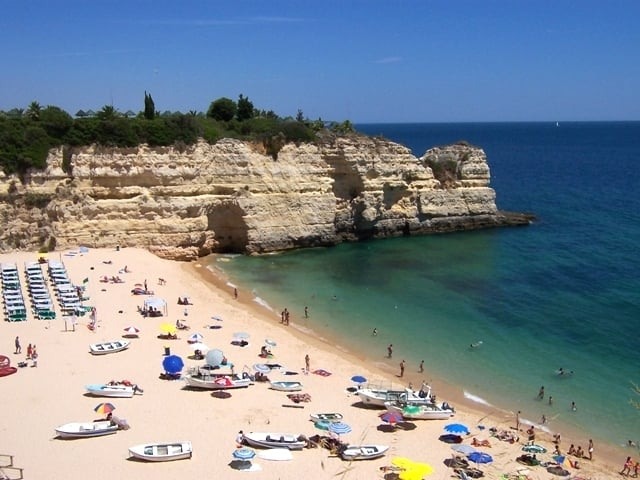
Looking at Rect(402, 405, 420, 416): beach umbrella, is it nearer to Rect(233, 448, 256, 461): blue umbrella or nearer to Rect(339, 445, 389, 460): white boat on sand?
Rect(339, 445, 389, 460): white boat on sand

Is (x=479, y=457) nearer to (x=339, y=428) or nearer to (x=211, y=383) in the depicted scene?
(x=339, y=428)

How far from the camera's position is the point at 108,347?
24844mm

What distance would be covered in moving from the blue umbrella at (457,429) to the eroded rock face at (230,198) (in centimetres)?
2589

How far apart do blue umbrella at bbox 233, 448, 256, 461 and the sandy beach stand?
26 centimetres

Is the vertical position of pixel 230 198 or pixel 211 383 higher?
pixel 230 198

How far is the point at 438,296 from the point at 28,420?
2276 centimetres

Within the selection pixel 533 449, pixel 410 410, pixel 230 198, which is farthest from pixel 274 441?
pixel 230 198

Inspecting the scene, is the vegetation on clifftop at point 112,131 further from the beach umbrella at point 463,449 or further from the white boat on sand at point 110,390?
the beach umbrella at point 463,449

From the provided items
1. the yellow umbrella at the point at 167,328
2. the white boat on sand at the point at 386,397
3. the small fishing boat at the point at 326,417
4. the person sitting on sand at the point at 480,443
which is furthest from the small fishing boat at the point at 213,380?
the person sitting on sand at the point at 480,443

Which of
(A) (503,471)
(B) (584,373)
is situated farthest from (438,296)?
(A) (503,471)

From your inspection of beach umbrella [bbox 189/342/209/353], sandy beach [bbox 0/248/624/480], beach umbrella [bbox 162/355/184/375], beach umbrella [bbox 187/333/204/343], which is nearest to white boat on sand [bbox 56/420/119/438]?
sandy beach [bbox 0/248/624/480]

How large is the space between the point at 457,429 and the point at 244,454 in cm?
705

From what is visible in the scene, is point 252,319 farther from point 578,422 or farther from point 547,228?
point 547,228

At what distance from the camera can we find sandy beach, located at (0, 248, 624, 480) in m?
16.9
